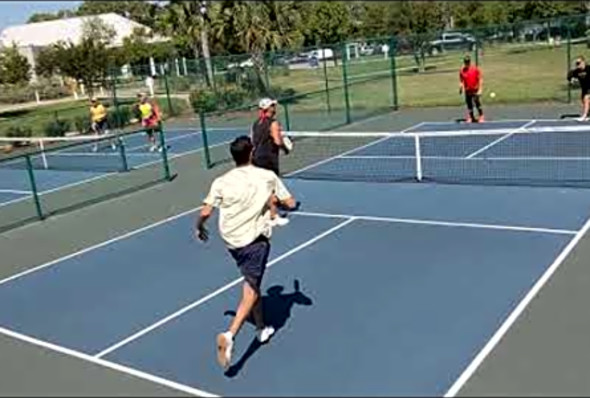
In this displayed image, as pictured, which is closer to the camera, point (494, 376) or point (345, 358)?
point (494, 376)

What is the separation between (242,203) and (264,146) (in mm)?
4707

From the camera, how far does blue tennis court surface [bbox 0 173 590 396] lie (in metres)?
6.04

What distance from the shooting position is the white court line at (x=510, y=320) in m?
5.55

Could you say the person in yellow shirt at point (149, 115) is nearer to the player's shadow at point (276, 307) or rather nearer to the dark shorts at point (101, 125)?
the dark shorts at point (101, 125)

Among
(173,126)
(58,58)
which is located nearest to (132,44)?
(58,58)

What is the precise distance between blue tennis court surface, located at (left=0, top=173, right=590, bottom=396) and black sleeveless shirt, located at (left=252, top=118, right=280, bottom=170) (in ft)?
3.60

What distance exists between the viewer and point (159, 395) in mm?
5730

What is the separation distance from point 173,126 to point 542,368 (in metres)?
22.8

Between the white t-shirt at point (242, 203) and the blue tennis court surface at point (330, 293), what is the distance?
1.19m

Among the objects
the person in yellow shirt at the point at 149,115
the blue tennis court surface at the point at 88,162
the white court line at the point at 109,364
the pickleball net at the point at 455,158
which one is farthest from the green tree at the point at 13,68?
the white court line at the point at 109,364

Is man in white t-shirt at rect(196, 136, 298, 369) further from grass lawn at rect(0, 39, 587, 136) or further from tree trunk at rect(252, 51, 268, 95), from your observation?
tree trunk at rect(252, 51, 268, 95)

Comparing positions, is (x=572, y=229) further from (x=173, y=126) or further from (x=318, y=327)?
(x=173, y=126)

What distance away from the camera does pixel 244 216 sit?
5.91 m

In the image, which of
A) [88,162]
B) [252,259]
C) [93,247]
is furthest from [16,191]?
[252,259]
